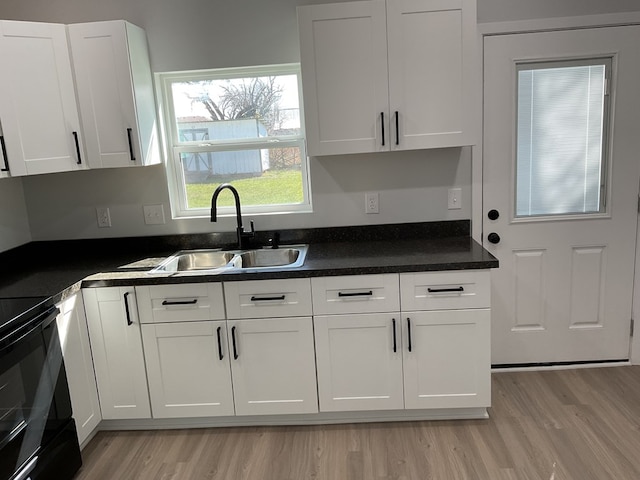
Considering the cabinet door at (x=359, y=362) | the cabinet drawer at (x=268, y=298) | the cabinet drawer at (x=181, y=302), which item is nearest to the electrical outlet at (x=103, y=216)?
the cabinet drawer at (x=181, y=302)

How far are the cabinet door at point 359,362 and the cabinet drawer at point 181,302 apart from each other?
0.50 m

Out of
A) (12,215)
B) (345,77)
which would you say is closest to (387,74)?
(345,77)

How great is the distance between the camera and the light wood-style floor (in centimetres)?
216

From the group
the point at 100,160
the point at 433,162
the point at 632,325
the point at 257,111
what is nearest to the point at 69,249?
the point at 100,160

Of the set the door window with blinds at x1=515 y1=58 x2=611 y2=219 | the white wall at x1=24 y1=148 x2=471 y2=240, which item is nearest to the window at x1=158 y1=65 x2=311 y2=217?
the white wall at x1=24 y1=148 x2=471 y2=240

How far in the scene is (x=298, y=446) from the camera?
240cm

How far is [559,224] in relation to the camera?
2.83 metres

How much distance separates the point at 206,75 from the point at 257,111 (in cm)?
35

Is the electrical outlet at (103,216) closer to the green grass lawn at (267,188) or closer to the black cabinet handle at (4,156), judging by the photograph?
the green grass lawn at (267,188)

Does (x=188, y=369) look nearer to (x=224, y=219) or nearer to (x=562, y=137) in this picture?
(x=224, y=219)

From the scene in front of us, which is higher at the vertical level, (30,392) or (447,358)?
(30,392)

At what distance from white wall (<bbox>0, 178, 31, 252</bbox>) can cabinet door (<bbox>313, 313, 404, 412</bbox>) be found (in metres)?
1.86

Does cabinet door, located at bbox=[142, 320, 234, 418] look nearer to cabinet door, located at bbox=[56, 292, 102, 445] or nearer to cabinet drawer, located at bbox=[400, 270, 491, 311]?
cabinet door, located at bbox=[56, 292, 102, 445]

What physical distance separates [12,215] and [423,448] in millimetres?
2600
